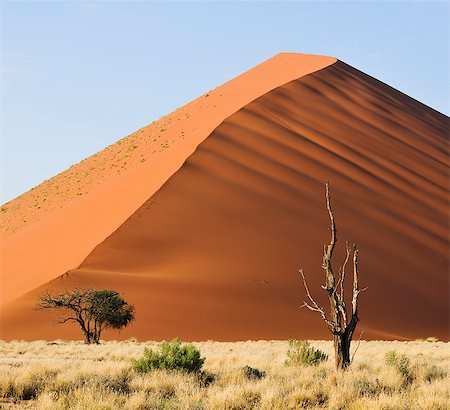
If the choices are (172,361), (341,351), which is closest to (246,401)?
(172,361)

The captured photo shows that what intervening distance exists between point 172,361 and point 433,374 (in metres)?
5.10

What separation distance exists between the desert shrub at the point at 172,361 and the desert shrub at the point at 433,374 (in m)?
4.27

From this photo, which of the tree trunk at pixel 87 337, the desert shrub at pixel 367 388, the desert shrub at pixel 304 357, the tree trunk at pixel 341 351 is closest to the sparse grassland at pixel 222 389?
the desert shrub at pixel 367 388

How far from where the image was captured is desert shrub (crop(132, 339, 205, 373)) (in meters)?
13.9

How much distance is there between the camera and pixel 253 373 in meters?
14.0

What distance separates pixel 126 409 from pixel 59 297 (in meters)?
21.6

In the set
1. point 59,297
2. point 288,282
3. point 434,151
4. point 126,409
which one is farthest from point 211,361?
point 434,151

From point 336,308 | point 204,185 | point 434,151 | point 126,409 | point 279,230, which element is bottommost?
point 126,409

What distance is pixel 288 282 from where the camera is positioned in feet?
117

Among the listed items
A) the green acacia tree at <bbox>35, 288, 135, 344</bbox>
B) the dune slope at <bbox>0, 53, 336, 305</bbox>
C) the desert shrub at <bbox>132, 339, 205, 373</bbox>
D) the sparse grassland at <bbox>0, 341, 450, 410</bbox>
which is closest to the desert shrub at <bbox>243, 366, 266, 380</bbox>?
the sparse grassland at <bbox>0, 341, 450, 410</bbox>

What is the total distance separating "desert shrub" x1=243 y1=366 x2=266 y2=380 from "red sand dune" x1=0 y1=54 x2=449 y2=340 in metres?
17.2

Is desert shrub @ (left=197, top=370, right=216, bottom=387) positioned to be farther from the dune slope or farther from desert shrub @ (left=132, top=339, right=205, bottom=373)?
the dune slope

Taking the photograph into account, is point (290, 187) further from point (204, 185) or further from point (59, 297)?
point (59, 297)

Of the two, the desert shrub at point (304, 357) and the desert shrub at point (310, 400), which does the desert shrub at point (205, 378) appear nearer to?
the desert shrub at point (310, 400)
